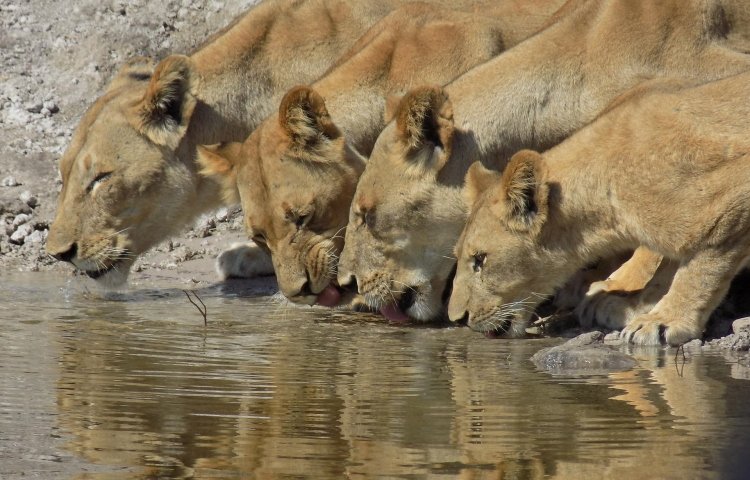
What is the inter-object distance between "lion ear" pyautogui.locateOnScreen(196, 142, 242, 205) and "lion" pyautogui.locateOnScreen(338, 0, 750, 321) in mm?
1128

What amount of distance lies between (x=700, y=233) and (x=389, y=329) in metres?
1.98

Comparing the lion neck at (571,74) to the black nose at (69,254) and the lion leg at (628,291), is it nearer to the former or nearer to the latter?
the lion leg at (628,291)

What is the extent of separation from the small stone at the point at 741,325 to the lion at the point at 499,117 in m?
1.64

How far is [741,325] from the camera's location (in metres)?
7.56

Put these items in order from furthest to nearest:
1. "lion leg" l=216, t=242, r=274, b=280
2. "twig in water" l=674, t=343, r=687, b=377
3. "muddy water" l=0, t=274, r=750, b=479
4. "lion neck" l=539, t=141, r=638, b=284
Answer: "lion leg" l=216, t=242, r=274, b=280
"lion neck" l=539, t=141, r=638, b=284
"twig in water" l=674, t=343, r=687, b=377
"muddy water" l=0, t=274, r=750, b=479

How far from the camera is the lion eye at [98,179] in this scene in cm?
1000

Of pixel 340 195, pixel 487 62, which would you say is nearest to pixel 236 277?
pixel 340 195

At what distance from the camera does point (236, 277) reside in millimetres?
10844

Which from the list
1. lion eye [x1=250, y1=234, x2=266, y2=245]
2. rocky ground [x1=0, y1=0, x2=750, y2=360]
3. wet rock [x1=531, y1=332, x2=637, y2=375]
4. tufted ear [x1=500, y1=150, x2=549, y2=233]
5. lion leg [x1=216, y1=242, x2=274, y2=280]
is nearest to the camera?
wet rock [x1=531, y1=332, x2=637, y2=375]

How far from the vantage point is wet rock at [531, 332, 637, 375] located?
704 cm

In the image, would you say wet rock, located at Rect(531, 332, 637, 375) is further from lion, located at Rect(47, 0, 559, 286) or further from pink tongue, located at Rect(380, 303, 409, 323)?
lion, located at Rect(47, 0, 559, 286)

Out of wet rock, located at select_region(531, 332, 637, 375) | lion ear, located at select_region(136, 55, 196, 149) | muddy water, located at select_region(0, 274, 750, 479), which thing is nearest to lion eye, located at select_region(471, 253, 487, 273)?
muddy water, located at select_region(0, 274, 750, 479)

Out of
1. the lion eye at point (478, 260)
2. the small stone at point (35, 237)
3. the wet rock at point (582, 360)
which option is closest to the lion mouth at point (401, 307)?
the lion eye at point (478, 260)

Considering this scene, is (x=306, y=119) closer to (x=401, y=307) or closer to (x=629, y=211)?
(x=401, y=307)
